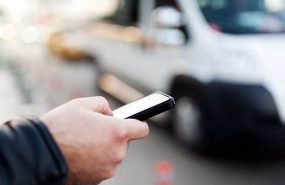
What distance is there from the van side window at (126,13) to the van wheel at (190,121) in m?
1.36

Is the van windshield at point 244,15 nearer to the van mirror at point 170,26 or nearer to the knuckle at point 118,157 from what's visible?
the van mirror at point 170,26

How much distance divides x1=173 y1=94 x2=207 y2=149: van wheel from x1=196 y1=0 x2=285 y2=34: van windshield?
77cm

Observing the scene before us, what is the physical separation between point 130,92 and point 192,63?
67.7 inches

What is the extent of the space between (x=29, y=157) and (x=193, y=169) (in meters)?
4.13

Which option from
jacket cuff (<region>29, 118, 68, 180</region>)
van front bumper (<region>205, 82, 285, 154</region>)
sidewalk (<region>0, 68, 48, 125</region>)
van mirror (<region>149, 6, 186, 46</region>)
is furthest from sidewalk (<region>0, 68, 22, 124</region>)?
jacket cuff (<region>29, 118, 68, 180</region>)

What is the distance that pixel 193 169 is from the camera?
488 cm

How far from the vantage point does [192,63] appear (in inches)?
201

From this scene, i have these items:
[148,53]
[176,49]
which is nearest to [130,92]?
[148,53]

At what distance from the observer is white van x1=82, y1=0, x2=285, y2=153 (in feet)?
14.9

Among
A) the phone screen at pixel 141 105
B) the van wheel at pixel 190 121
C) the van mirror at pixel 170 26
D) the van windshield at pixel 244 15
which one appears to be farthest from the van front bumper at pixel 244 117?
the phone screen at pixel 141 105

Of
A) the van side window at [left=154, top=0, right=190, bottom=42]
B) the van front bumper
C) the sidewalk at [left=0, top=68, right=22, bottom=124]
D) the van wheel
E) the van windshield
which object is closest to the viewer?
the van front bumper

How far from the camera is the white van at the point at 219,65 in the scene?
14.9ft

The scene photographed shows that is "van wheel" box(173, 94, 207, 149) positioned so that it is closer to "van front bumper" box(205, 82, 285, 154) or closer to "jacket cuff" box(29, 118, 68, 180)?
"van front bumper" box(205, 82, 285, 154)

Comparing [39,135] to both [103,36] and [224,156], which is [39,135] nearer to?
[224,156]
